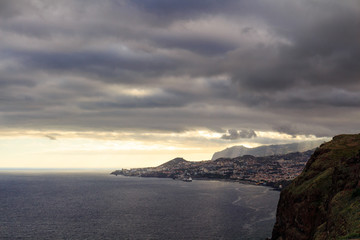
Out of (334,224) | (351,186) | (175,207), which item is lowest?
(175,207)

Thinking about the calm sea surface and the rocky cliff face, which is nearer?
the rocky cliff face

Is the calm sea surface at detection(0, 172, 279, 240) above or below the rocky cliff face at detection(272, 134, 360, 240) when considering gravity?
below

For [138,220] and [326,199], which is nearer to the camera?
[326,199]

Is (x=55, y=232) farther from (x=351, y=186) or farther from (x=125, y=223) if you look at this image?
(x=351, y=186)

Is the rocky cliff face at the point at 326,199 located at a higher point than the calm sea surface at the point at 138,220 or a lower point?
higher

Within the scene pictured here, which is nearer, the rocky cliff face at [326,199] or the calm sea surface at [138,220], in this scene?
the rocky cliff face at [326,199]

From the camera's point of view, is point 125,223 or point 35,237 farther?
point 125,223

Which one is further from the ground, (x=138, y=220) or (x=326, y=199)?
(x=326, y=199)

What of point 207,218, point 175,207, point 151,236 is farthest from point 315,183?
point 175,207
